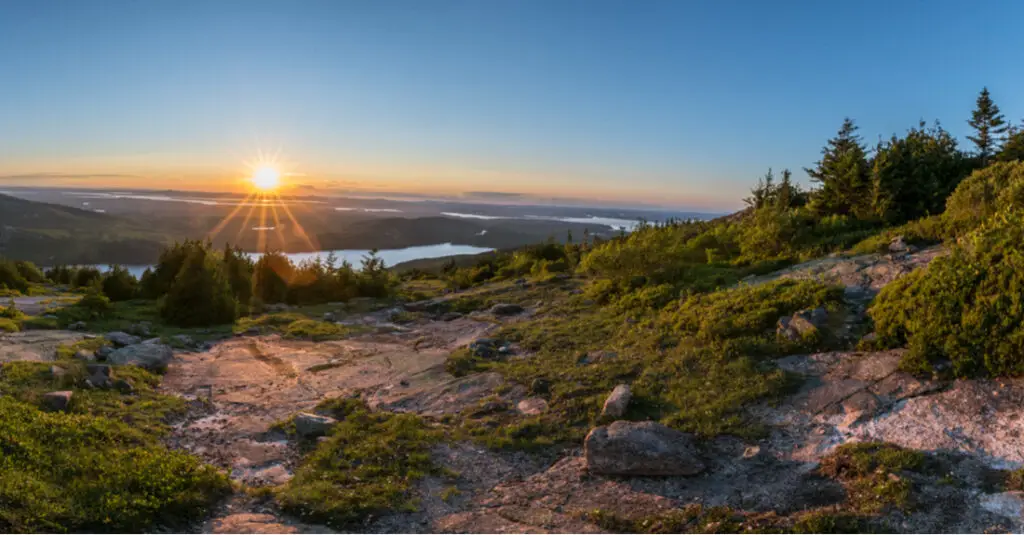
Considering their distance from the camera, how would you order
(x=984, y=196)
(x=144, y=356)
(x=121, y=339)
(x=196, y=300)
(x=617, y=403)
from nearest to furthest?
1. (x=617, y=403)
2. (x=144, y=356)
3. (x=984, y=196)
4. (x=121, y=339)
5. (x=196, y=300)

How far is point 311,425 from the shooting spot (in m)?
9.77

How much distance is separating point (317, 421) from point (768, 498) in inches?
291

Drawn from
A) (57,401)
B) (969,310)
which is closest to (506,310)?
(57,401)

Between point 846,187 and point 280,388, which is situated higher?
point 846,187

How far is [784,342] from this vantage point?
34.9 feet

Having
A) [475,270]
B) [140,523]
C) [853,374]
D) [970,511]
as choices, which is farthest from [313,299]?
[970,511]

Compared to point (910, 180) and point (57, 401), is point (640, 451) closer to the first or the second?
point (57, 401)

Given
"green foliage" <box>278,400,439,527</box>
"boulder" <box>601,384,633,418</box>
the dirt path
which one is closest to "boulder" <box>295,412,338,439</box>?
"green foliage" <box>278,400,439,527</box>

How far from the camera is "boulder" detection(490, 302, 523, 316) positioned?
67.1 feet

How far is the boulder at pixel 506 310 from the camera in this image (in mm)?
20458

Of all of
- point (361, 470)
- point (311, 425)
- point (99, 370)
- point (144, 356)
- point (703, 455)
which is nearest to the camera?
point (703, 455)

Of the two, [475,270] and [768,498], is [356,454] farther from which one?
[475,270]

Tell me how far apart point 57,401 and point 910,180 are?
26218 millimetres

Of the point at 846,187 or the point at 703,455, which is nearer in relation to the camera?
the point at 703,455
